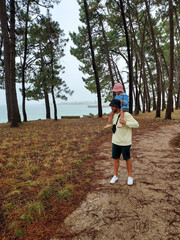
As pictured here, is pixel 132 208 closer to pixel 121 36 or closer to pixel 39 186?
pixel 39 186

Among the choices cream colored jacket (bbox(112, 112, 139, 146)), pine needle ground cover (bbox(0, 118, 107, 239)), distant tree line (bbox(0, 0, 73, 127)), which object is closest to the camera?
pine needle ground cover (bbox(0, 118, 107, 239))

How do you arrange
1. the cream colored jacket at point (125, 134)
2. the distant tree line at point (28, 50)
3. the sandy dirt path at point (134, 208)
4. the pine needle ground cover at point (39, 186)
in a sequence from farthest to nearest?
1. the distant tree line at point (28, 50)
2. the cream colored jacket at point (125, 134)
3. the pine needle ground cover at point (39, 186)
4. the sandy dirt path at point (134, 208)

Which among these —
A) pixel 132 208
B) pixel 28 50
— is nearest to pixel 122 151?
pixel 132 208

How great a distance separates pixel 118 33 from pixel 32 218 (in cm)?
1753

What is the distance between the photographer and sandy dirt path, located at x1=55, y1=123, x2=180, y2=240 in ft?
5.73

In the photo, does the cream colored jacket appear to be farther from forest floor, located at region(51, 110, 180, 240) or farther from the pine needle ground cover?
the pine needle ground cover

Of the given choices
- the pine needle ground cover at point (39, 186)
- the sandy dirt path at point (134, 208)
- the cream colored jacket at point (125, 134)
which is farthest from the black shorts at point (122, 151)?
the pine needle ground cover at point (39, 186)

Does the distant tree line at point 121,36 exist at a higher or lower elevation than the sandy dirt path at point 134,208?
higher

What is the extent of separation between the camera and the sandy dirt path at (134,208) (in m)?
1.75

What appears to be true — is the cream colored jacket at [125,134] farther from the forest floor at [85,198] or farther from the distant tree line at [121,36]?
the distant tree line at [121,36]

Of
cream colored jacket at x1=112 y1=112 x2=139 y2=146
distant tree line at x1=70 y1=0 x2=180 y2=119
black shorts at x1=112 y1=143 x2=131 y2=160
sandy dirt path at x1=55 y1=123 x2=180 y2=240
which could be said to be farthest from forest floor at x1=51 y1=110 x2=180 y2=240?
distant tree line at x1=70 y1=0 x2=180 y2=119

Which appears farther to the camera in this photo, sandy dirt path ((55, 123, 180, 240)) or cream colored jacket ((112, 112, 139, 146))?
cream colored jacket ((112, 112, 139, 146))

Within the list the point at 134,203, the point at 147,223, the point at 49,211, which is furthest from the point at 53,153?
the point at 147,223

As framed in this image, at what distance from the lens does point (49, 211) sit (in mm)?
2193
